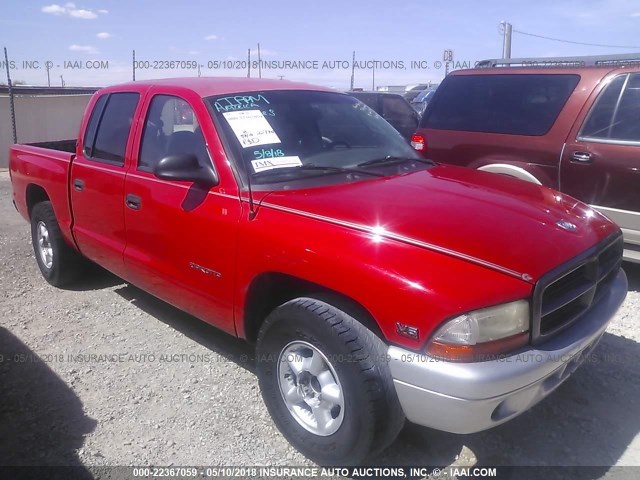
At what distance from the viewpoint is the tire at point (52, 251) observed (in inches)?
192

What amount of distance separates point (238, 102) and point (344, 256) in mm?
1400

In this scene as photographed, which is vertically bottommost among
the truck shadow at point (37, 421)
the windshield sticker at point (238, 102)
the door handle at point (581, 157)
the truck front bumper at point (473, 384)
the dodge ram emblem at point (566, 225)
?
the truck shadow at point (37, 421)

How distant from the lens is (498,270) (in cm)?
229

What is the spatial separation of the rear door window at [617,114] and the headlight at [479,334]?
3303 mm

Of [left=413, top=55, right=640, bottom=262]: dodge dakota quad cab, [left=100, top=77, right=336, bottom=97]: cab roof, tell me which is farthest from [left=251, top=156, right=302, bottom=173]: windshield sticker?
[left=413, top=55, right=640, bottom=262]: dodge dakota quad cab

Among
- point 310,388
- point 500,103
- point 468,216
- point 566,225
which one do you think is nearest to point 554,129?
point 500,103

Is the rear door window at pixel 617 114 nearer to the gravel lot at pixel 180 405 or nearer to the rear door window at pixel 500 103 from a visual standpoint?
the rear door window at pixel 500 103

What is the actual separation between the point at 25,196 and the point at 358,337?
415 centimetres

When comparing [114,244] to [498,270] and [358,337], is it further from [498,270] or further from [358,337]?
[498,270]

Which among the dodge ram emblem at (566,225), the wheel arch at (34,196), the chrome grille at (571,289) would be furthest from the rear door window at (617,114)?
the wheel arch at (34,196)

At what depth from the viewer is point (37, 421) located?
314 cm

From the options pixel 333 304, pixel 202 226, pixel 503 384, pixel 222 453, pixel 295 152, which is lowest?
pixel 222 453

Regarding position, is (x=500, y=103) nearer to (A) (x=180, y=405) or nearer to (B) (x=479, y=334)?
(B) (x=479, y=334)

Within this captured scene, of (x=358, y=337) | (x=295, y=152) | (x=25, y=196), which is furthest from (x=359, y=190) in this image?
(x=25, y=196)
